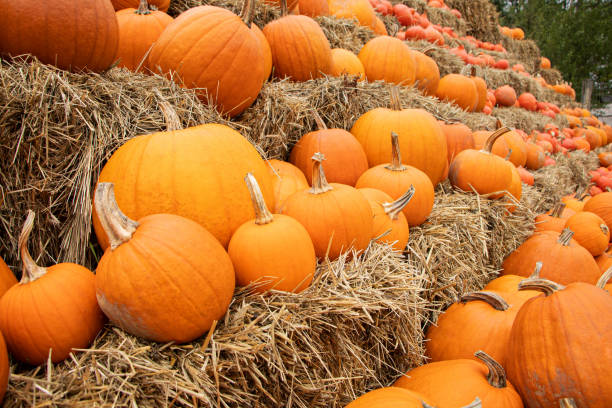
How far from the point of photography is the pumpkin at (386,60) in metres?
3.54

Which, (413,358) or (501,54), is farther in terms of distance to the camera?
(501,54)

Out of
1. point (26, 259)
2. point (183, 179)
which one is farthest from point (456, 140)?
point (26, 259)

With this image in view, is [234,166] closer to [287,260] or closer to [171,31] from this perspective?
[287,260]

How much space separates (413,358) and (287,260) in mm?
739

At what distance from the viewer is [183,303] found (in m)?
1.08

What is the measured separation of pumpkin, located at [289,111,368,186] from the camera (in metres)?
2.27

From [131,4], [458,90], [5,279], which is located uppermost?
[131,4]

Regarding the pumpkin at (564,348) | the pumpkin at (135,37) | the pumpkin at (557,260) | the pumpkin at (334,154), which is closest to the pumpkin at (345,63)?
the pumpkin at (334,154)

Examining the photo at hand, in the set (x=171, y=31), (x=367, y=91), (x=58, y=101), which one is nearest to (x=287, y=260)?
(x=58, y=101)

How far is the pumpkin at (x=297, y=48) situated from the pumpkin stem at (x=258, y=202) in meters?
1.65

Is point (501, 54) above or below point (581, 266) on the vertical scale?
above

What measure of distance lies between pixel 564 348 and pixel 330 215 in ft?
2.90

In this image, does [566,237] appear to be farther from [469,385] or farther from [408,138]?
[469,385]

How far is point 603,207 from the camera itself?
11.0 feet
